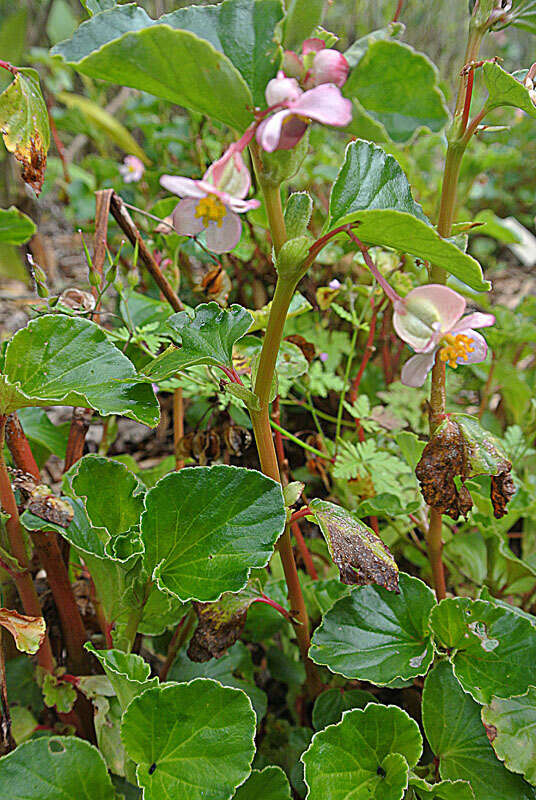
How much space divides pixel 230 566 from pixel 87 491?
178 mm

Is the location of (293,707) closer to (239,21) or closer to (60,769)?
(60,769)

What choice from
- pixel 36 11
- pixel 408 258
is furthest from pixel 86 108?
pixel 408 258

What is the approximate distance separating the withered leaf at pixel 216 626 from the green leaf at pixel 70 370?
0.20 m

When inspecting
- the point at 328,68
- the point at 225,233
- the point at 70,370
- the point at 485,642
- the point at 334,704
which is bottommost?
the point at 334,704

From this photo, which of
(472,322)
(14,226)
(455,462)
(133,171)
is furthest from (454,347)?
(133,171)

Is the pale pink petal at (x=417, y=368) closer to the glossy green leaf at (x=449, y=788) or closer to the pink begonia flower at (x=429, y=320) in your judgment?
the pink begonia flower at (x=429, y=320)

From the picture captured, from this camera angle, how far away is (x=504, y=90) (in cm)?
45

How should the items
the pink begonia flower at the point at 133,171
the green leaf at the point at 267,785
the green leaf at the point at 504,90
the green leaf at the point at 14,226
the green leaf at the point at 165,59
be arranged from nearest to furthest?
the green leaf at the point at 165,59
the green leaf at the point at 504,90
the green leaf at the point at 267,785
the green leaf at the point at 14,226
the pink begonia flower at the point at 133,171

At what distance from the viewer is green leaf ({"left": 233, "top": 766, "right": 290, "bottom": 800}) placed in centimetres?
53

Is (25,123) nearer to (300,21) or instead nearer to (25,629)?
(300,21)

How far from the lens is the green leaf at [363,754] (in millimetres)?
500

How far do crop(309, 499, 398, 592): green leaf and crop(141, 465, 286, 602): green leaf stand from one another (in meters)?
0.04

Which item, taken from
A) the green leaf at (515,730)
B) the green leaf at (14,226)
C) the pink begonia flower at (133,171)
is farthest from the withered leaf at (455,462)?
the pink begonia flower at (133,171)

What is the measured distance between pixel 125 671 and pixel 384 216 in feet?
1.39
